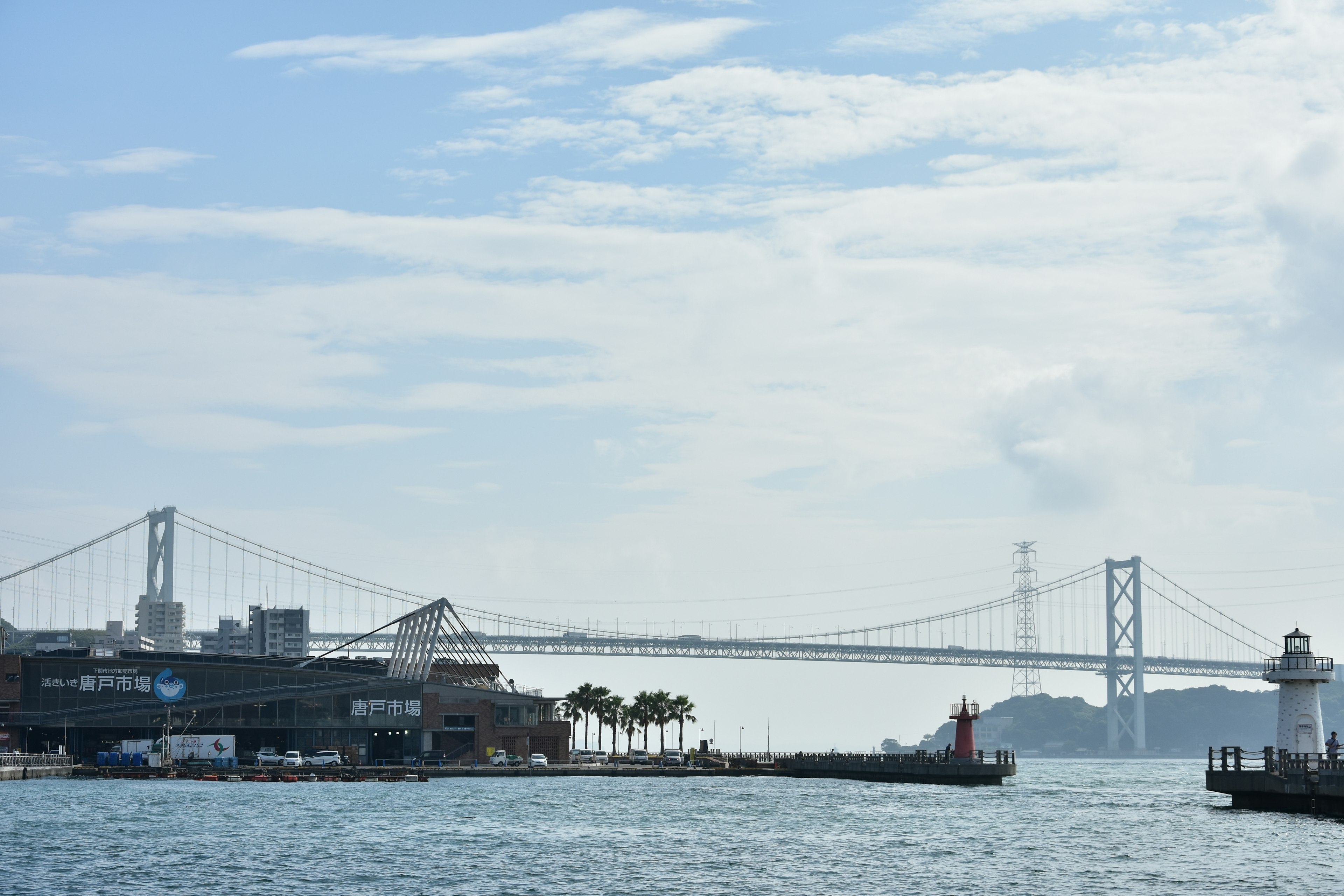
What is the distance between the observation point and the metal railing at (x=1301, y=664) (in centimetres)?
7175

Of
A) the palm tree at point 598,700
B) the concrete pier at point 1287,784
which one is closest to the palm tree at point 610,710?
the palm tree at point 598,700

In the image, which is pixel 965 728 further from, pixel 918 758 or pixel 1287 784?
pixel 1287 784

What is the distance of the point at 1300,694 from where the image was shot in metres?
71.6

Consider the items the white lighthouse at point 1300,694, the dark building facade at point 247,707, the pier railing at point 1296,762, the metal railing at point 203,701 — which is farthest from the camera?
the dark building facade at point 247,707

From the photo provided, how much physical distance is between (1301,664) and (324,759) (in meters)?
77.9

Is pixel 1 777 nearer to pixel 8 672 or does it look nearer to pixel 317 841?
pixel 8 672

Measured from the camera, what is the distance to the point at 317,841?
66375mm

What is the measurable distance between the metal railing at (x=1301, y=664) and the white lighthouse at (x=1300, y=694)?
16 mm

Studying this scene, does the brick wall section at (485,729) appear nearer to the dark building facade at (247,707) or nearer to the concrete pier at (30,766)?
the dark building facade at (247,707)

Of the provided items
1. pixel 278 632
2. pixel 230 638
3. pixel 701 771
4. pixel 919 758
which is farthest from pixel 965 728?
pixel 230 638

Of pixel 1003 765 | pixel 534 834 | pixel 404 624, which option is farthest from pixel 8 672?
pixel 1003 765

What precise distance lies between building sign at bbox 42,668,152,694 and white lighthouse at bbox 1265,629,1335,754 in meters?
89.3

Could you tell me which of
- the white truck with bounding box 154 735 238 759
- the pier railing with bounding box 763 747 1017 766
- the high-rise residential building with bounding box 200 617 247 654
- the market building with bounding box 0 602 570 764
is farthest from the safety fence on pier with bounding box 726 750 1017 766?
the high-rise residential building with bounding box 200 617 247 654

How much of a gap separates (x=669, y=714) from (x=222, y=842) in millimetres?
89481
